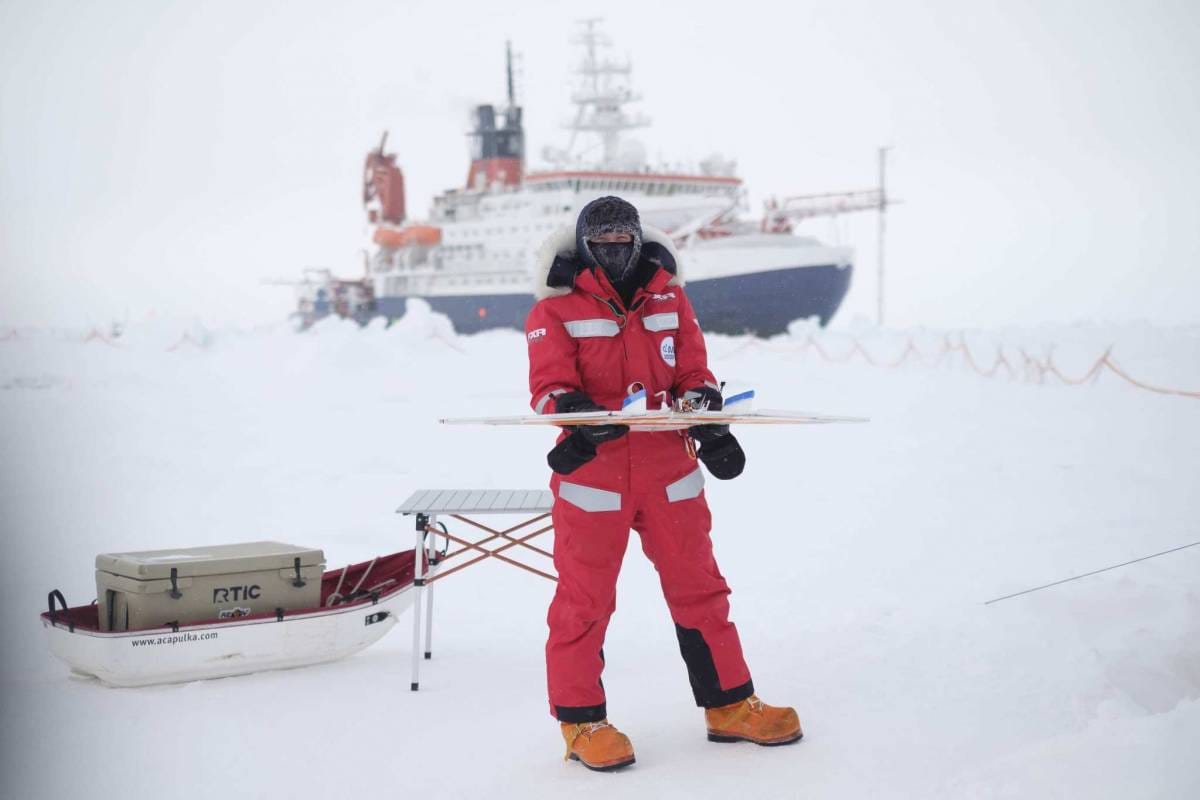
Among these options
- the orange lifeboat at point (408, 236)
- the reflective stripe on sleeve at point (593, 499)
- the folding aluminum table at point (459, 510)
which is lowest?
the folding aluminum table at point (459, 510)

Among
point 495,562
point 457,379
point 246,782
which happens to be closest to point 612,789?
point 246,782

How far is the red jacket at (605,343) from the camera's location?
228 cm

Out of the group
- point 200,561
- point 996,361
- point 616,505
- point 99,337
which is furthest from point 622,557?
point 99,337

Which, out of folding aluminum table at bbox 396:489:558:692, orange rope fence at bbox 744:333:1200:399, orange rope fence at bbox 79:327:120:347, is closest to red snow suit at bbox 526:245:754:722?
folding aluminum table at bbox 396:489:558:692

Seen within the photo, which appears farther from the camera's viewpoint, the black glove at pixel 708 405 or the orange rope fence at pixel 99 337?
the orange rope fence at pixel 99 337

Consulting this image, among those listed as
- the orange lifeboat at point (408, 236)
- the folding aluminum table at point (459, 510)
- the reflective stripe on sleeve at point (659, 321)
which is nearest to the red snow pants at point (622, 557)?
the reflective stripe on sleeve at point (659, 321)

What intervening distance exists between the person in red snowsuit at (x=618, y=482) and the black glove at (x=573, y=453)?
0.04 feet

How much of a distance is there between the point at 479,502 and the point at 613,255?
867mm

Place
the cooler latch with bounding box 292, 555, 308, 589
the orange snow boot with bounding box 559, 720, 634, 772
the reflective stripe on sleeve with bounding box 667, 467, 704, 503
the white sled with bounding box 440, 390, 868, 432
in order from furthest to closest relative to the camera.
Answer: the cooler latch with bounding box 292, 555, 308, 589
the reflective stripe on sleeve with bounding box 667, 467, 704, 503
the orange snow boot with bounding box 559, 720, 634, 772
the white sled with bounding box 440, 390, 868, 432

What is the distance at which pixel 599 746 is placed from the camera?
219 centimetres

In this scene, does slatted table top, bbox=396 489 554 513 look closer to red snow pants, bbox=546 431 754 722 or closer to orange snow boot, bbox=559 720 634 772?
red snow pants, bbox=546 431 754 722

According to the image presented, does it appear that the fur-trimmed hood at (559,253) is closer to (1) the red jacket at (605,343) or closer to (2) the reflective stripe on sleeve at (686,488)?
(1) the red jacket at (605,343)

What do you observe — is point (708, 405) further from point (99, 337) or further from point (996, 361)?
point (99, 337)

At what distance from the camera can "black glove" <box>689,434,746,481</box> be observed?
2299 millimetres
